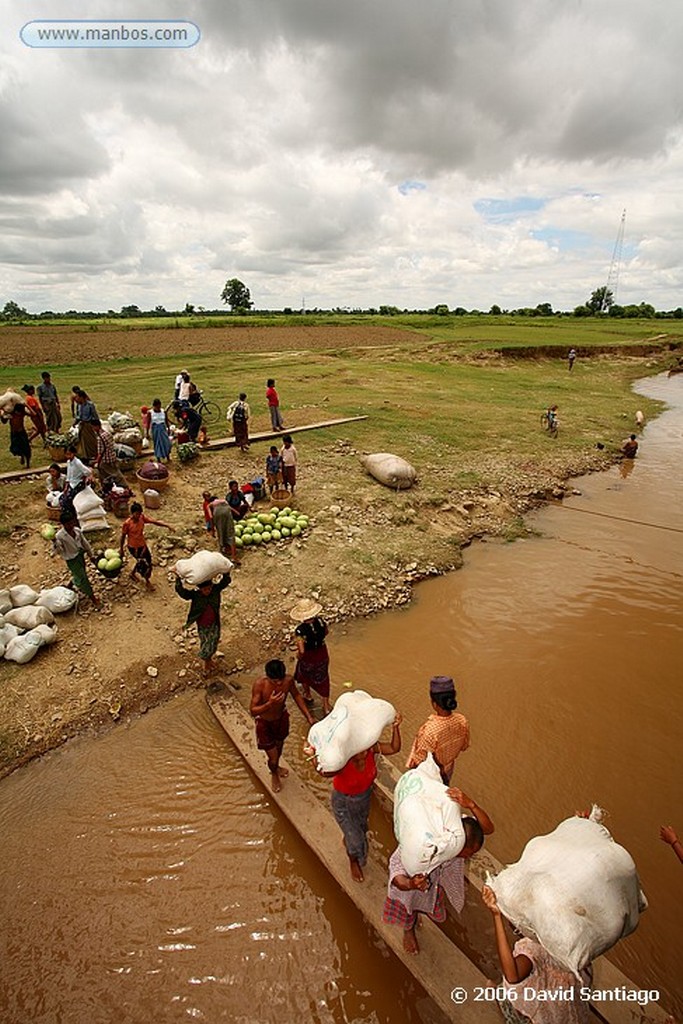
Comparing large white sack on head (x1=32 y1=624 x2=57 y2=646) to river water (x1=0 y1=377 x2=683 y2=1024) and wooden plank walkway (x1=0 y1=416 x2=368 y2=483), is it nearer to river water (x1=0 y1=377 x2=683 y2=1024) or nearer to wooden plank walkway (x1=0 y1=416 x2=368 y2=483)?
river water (x1=0 y1=377 x2=683 y2=1024)

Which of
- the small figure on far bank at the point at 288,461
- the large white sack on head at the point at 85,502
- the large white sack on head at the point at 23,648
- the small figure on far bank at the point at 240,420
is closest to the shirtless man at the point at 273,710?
the large white sack on head at the point at 23,648

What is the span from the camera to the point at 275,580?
311 inches

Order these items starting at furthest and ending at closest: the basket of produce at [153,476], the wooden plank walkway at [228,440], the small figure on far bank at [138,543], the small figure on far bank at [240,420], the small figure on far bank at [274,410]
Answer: the small figure on far bank at [274,410] → the small figure on far bank at [240,420] → the wooden plank walkway at [228,440] → the basket of produce at [153,476] → the small figure on far bank at [138,543]

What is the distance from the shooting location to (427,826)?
2.61m

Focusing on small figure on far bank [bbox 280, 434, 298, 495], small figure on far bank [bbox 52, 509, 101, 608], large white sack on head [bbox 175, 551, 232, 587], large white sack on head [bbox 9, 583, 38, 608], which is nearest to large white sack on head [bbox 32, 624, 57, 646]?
large white sack on head [bbox 9, 583, 38, 608]

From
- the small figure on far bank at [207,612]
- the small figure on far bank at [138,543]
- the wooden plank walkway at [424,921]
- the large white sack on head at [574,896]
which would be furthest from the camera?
the small figure on far bank at [138,543]

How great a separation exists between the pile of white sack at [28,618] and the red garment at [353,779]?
4.43 metres

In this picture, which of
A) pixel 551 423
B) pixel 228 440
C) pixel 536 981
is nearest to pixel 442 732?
pixel 536 981

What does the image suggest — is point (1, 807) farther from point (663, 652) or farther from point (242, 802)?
point (663, 652)

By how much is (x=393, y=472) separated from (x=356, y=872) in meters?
8.14

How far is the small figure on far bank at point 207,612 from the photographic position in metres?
5.64

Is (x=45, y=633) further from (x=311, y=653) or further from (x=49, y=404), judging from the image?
(x=49, y=404)

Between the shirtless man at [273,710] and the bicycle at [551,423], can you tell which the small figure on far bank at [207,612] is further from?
the bicycle at [551,423]

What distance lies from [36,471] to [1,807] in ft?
25.9
